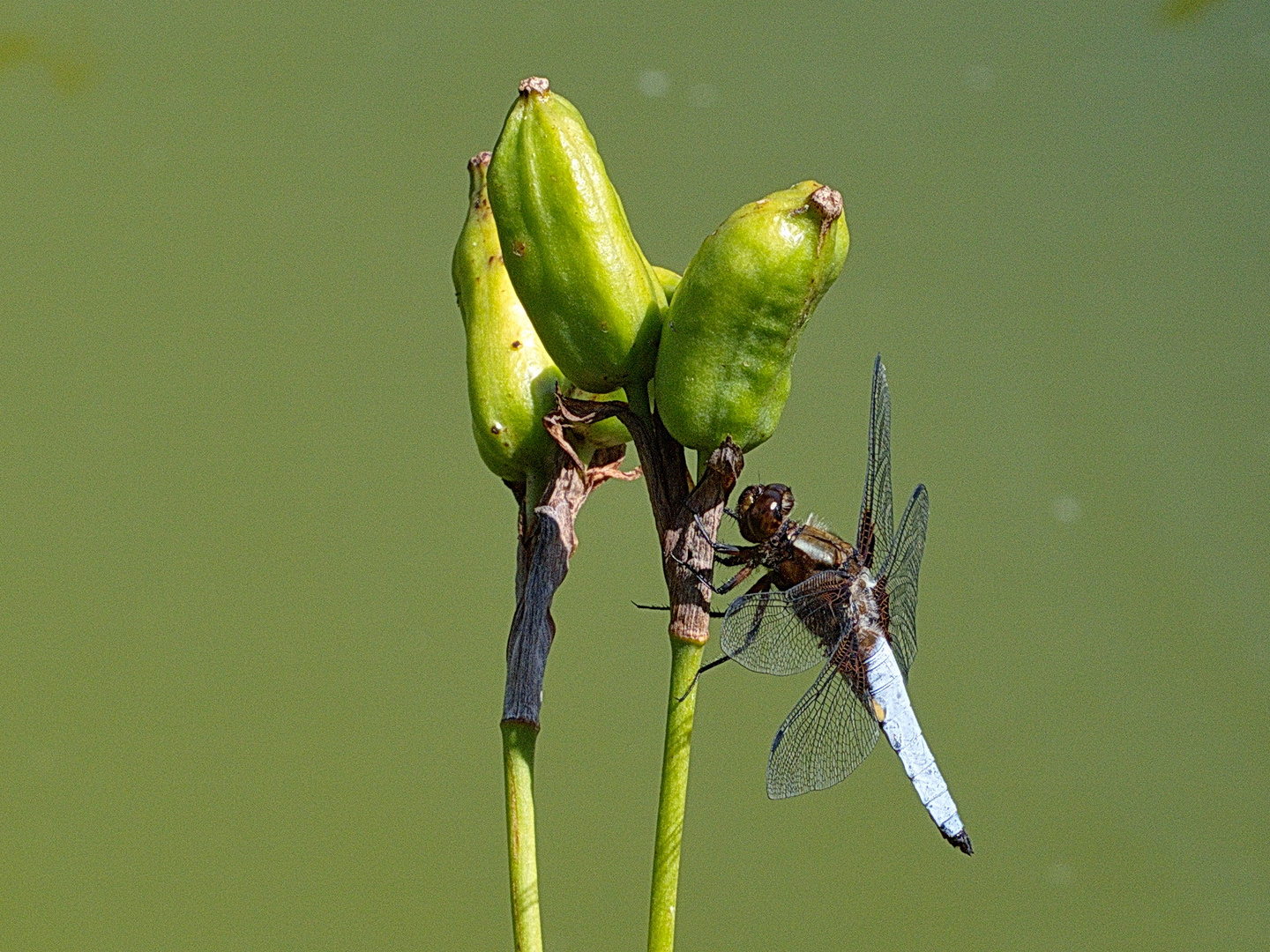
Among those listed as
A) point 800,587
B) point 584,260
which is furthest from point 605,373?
point 800,587

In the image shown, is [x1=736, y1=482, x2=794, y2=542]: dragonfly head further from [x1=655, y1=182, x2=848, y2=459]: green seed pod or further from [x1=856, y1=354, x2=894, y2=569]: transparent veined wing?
[x1=655, y1=182, x2=848, y2=459]: green seed pod

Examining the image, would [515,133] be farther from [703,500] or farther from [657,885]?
Result: [657,885]

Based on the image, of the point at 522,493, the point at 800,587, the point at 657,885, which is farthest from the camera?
the point at 800,587

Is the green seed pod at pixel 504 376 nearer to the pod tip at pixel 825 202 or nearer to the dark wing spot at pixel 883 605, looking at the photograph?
the pod tip at pixel 825 202

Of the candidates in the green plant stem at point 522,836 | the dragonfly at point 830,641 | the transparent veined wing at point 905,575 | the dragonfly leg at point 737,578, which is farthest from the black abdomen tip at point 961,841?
the green plant stem at point 522,836

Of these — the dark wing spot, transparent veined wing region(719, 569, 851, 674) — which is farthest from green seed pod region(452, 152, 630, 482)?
the dark wing spot

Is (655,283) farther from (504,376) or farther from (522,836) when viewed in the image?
(522,836)

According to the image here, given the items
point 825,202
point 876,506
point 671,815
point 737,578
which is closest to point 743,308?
point 825,202
